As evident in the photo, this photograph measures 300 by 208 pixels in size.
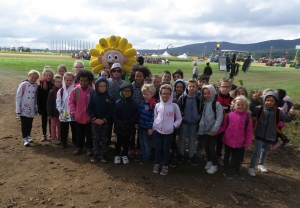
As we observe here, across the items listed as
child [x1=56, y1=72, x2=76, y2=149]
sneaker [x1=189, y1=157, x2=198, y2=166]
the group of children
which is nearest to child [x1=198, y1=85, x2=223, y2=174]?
the group of children

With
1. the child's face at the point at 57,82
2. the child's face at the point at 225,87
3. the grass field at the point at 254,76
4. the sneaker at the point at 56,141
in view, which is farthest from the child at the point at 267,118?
the grass field at the point at 254,76

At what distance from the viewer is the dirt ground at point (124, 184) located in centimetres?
355

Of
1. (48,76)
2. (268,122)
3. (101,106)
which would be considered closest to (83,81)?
(101,106)

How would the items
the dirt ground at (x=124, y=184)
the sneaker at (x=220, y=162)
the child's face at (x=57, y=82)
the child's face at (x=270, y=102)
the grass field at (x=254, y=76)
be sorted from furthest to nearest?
the grass field at (x=254, y=76) → the child's face at (x=57, y=82) → the sneaker at (x=220, y=162) → the child's face at (x=270, y=102) → the dirt ground at (x=124, y=184)

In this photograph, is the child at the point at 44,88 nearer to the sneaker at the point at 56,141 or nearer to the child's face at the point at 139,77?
the sneaker at the point at 56,141

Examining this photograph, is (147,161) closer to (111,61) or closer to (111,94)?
(111,94)

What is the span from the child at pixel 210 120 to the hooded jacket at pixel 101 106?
64.0 inches

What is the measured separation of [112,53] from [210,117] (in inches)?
118

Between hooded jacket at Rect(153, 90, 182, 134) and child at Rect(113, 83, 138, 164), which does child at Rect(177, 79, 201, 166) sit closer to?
hooded jacket at Rect(153, 90, 182, 134)

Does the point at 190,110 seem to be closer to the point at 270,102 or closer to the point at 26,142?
the point at 270,102

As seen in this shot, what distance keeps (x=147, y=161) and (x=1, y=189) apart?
2.36 metres

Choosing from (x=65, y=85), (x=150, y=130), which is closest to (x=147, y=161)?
(x=150, y=130)

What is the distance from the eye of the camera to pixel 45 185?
3.87 meters

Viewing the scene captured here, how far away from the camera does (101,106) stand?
4465 millimetres
